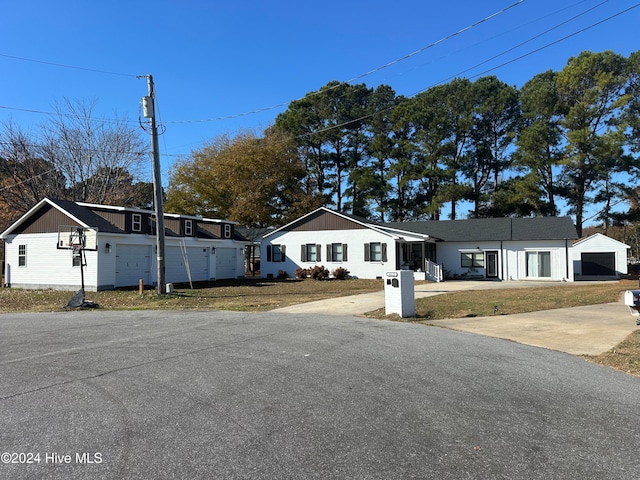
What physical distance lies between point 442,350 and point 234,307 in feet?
31.3

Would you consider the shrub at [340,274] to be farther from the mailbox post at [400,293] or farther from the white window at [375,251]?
the mailbox post at [400,293]

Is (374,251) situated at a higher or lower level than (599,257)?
higher

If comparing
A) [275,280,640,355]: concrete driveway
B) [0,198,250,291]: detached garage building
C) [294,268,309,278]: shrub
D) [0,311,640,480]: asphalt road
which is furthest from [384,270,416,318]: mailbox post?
[294,268,309,278]: shrub

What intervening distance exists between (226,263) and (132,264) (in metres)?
8.60

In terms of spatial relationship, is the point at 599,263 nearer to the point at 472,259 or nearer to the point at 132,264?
the point at 472,259

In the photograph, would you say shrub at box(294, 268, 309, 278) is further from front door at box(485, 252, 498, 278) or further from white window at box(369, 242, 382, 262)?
front door at box(485, 252, 498, 278)

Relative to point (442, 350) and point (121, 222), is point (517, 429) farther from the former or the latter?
point (121, 222)

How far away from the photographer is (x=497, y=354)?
8164 millimetres

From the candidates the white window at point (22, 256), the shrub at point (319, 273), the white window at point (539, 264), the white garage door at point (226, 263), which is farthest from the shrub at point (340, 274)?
the white window at point (22, 256)

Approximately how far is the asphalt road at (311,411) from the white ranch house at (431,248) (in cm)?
2339

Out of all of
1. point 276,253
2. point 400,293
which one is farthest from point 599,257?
A: point 400,293

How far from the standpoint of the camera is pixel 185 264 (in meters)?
29.3

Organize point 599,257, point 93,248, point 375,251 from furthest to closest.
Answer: point 599,257
point 375,251
point 93,248

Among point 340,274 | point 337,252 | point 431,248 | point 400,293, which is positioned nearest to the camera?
point 400,293
